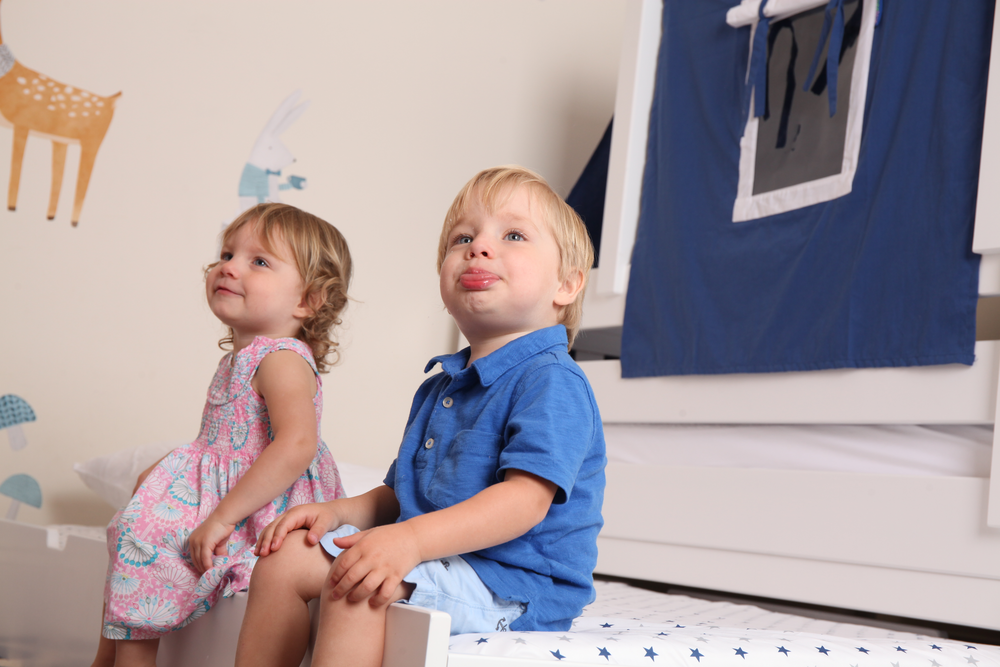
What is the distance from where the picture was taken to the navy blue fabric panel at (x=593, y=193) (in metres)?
2.05

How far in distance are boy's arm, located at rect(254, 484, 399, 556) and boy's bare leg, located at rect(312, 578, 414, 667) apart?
0.32 feet

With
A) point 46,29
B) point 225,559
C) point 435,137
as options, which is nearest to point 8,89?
point 46,29

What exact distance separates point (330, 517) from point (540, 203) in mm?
344

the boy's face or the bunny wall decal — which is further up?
the bunny wall decal

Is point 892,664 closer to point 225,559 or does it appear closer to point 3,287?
point 225,559

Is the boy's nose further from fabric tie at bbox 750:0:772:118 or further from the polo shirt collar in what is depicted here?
fabric tie at bbox 750:0:772:118

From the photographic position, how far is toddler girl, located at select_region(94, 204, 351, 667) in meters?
0.87

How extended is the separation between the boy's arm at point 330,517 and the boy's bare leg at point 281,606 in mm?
18

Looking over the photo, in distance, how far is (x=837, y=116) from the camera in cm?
145

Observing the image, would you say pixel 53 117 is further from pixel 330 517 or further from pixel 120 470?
pixel 330 517

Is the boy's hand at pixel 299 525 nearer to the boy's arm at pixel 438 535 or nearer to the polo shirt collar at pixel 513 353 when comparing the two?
the boy's arm at pixel 438 535

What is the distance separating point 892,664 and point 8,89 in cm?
159

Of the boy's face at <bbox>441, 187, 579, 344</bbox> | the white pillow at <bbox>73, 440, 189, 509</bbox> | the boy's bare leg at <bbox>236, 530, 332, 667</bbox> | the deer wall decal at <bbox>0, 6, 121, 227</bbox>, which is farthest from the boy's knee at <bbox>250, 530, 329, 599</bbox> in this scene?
the deer wall decal at <bbox>0, 6, 121, 227</bbox>

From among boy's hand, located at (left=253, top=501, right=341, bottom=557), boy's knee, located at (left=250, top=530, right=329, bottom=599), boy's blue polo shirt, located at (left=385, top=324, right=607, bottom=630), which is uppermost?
boy's blue polo shirt, located at (left=385, top=324, right=607, bottom=630)
